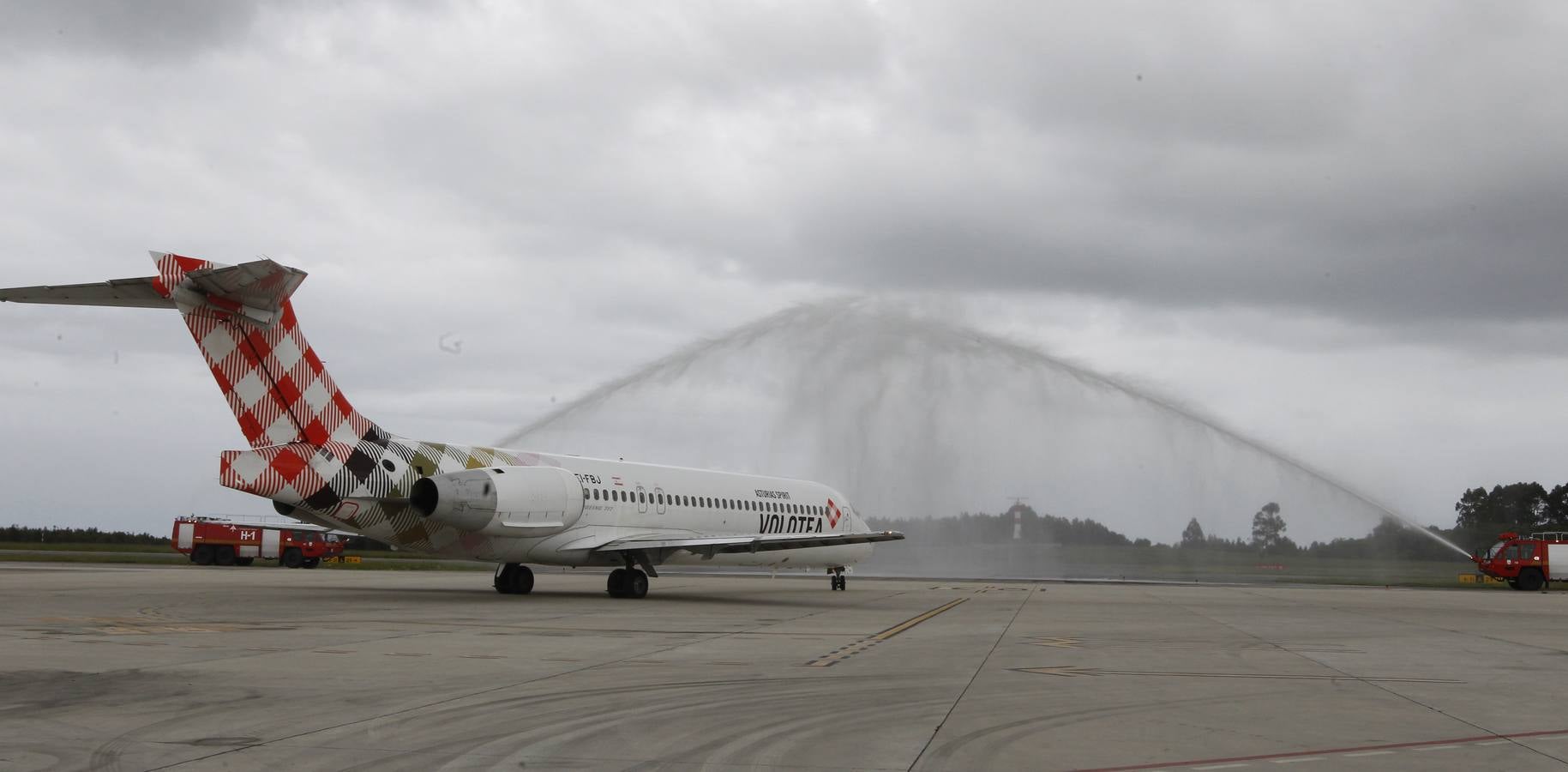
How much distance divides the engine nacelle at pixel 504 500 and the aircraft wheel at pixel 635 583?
88.2 inches

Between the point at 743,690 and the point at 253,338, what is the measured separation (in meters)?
17.8

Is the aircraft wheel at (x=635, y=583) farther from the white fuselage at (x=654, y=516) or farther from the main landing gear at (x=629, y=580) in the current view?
the white fuselage at (x=654, y=516)

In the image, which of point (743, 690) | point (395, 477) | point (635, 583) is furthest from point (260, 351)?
point (743, 690)

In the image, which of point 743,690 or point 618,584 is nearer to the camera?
point 743,690

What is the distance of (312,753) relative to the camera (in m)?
8.59

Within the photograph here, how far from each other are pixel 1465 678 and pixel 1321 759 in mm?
7750

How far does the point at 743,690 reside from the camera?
12781 mm

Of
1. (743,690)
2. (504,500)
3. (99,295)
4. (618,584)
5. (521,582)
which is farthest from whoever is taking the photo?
(521,582)

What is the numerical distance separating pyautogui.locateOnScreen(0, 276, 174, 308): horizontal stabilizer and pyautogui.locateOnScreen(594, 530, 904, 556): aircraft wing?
483 inches

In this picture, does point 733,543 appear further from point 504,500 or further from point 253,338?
point 253,338

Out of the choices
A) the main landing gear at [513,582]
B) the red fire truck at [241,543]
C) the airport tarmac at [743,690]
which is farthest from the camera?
the red fire truck at [241,543]

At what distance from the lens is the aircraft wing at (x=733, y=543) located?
30.7 meters

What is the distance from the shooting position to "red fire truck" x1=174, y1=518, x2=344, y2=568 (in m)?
58.7

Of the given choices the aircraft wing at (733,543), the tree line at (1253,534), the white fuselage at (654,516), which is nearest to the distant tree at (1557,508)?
the tree line at (1253,534)
